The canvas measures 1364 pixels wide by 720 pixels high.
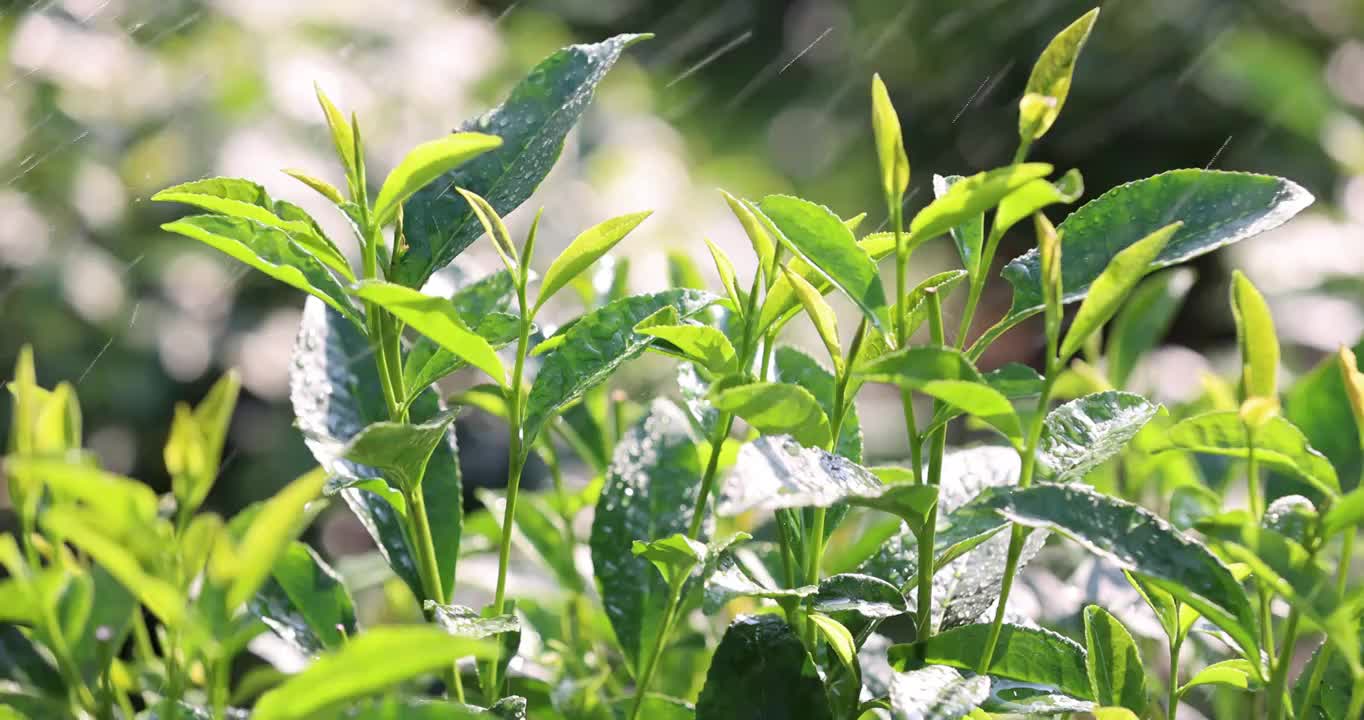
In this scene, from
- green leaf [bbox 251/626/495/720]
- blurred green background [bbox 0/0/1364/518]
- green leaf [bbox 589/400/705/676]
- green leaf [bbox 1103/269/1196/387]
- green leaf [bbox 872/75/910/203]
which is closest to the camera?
green leaf [bbox 251/626/495/720]

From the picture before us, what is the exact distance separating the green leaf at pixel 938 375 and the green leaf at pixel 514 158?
16cm

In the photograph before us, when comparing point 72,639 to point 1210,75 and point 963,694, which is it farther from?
point 1210,75

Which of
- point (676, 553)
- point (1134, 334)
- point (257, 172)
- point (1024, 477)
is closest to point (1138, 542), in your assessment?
point (1024, 477)

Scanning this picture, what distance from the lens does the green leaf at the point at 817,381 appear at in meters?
0.47

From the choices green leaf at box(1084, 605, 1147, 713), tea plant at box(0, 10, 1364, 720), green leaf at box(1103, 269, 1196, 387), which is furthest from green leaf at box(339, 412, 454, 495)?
green leaf at box(1103, 269, 1196, 387)

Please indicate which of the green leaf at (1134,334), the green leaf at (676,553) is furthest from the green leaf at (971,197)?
the green leaf at (1134,334)

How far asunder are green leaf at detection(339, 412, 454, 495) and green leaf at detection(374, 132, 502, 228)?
7 centimetres

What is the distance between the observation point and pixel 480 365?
38cm

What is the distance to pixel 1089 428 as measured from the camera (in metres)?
0.40

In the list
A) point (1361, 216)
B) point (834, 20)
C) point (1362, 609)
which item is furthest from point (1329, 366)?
point (834, 20)

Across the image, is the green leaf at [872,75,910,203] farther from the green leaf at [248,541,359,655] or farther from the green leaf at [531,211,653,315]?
the green leaf at [248,541,359,655]

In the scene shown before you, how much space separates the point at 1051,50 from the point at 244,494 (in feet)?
4.92

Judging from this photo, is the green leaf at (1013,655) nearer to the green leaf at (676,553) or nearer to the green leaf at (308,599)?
Answer: the green leaf at (676,553)

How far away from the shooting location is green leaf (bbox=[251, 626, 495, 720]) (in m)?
0.26
